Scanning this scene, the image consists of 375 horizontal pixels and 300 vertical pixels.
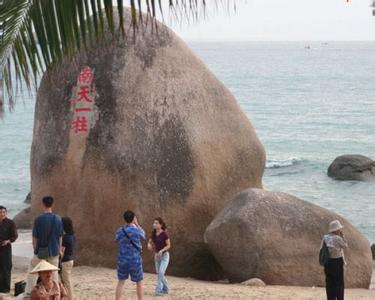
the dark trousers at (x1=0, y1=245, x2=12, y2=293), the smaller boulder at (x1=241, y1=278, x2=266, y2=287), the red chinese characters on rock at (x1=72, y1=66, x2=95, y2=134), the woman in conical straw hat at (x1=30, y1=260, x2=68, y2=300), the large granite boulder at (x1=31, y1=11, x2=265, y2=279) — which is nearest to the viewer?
the woman in conical straw hat at (x1=30, y1=260, x2=68, y2=300)

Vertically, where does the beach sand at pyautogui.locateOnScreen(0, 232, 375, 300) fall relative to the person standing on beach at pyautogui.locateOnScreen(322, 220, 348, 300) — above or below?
below

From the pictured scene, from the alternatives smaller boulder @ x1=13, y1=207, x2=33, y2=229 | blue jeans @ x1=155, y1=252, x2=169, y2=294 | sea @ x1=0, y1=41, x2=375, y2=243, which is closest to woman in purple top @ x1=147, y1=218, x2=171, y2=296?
blue jeans @ x1=155, y1=252, x2=169, y2=294

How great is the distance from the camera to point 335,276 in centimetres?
976

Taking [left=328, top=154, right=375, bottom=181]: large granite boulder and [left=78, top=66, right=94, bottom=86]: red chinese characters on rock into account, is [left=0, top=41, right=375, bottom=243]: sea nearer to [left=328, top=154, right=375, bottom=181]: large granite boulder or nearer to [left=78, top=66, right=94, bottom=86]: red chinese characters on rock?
[left=328, top=154, right=375, bottom=181]: large granite boulder

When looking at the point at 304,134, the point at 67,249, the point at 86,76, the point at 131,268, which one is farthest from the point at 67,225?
the point at 304,134

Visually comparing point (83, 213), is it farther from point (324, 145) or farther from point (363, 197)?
point (324, 145)

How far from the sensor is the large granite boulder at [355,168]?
3075cm

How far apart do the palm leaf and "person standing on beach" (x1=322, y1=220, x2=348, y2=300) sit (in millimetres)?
6476

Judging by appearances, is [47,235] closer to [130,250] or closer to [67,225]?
[67,225]

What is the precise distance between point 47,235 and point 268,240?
428cm

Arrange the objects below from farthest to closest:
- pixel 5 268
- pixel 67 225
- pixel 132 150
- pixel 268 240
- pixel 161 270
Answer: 1. pixel 132 150
2. pixel 268 240
3. pixel 161 270
4. pixel 5 268
5. pixel 67 225

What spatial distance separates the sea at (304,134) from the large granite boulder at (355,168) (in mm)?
347

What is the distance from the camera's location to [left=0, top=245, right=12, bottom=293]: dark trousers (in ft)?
33.9

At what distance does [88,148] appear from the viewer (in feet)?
42.3
